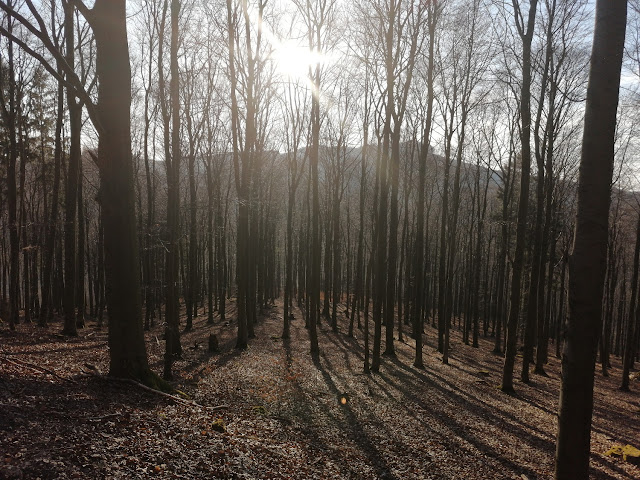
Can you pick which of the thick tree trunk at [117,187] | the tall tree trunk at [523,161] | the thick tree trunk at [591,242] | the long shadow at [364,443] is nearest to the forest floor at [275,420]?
the long shadow at [364,443]

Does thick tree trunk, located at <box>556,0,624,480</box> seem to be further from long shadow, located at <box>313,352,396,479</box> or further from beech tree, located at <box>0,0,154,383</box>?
beech tree, located at <box>0,0,154,383</box>

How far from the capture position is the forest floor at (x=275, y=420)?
4547mm

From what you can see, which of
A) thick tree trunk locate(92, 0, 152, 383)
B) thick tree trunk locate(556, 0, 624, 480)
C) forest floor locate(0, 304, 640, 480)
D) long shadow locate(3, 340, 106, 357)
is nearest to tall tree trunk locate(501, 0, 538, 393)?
forest floor locate(0, 304, 640, 480)

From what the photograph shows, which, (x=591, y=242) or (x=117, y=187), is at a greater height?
(x=117, y=187)

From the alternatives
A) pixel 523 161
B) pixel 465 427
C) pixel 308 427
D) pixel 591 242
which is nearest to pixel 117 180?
pixel 308 427

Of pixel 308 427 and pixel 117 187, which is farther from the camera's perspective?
pixel 308 427

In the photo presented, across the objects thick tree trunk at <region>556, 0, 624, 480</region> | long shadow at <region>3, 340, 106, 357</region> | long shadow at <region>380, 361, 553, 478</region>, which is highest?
thick tree trunk at <region>556, 0, 624, 480</region>

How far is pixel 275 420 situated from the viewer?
7926 millimetres

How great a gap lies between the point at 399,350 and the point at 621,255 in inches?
912

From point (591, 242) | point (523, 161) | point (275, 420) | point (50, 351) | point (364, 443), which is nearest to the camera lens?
point (591, 242)

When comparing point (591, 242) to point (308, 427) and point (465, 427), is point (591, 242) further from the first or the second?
point (465, 427)

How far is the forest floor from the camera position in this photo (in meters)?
4.55

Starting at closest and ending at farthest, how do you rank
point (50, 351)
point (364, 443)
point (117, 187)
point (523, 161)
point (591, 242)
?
point (591, 242)
point (117, 187)
point (364, 443)
point (50, 351)
point (523, 161)

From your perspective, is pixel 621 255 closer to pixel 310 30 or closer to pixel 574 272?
pixel 310 30
